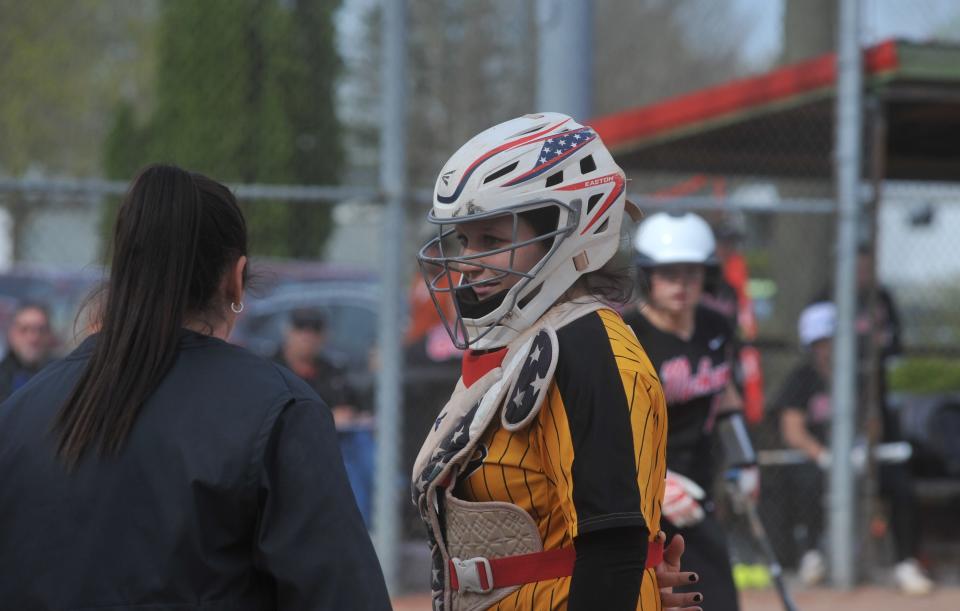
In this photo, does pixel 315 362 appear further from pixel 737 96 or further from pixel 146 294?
pixel 146 294

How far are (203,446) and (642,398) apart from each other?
2.71 feet

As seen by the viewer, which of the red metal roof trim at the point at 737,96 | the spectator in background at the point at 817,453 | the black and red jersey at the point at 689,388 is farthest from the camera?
the spectator in background at the point at 817,453

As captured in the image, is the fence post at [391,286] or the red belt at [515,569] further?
the fence post at [391,286]

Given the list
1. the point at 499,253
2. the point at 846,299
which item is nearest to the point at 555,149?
the point at 499,253

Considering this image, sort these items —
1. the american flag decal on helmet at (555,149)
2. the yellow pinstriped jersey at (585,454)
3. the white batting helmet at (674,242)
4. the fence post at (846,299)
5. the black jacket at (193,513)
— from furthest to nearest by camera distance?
1. the fence post at (846,299)
2. the white batting helmet at (674,242)
3. the american flag decal on helmet at (555,149)
4. the yellow pinstriped jersey at (585,454)
5. the black jacket at (193,513)

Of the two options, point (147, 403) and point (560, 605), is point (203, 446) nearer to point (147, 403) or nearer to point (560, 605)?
point (147, 403)

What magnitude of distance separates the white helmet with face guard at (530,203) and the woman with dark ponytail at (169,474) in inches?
20.0

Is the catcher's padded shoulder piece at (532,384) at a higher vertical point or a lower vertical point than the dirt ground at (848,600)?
higher

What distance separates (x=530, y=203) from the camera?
8.15ft

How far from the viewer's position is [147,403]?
2.12 meters

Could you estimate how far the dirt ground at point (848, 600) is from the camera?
7242 millimetres

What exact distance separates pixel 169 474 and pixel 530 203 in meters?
0.91

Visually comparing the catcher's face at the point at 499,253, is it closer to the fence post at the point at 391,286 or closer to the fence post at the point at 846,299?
the fence post at the point at 391,286

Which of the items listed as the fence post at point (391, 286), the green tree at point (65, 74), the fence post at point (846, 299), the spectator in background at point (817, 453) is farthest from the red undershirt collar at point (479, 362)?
the green tree at point (65, 74)
